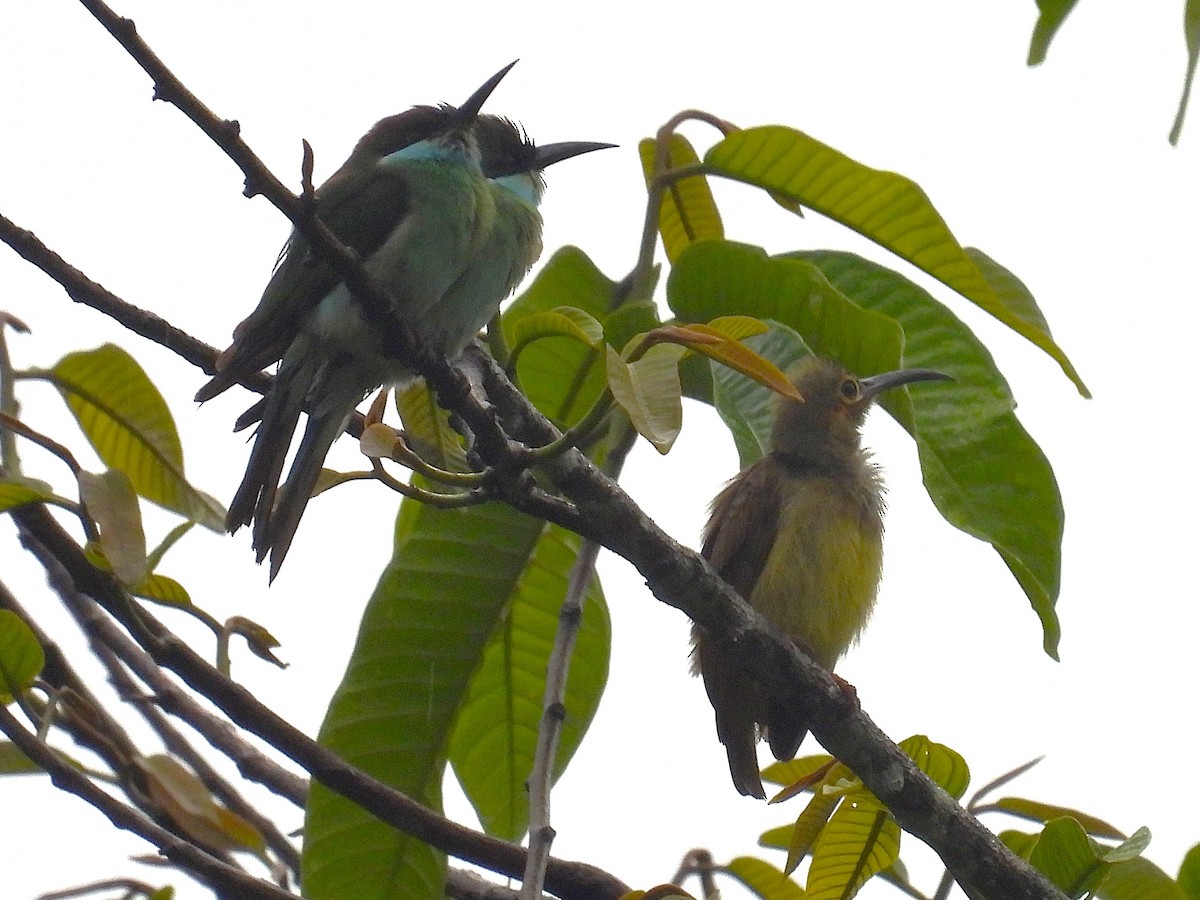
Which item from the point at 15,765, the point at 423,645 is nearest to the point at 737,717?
the point at 423,645

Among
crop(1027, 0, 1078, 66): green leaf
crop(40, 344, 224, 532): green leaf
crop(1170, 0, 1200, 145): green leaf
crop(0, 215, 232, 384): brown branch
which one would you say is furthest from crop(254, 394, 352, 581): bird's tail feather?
crop(1170, 0, 1200, 145): green leaf

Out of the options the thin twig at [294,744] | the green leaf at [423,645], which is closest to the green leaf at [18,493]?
the thin twig at [294,744]

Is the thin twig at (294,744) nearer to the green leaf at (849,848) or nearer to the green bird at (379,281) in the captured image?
the green leaf at (849,848)

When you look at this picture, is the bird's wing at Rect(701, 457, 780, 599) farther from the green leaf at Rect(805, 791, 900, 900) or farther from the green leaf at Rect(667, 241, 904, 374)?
the green leaf at Rect(805, 791, 900, 900)

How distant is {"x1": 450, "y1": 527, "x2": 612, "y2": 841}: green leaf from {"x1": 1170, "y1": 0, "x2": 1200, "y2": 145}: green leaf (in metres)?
2.39

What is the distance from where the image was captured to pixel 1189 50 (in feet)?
4.18

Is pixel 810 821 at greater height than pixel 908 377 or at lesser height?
lesser

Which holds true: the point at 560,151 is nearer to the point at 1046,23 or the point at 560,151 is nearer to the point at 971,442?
the point at 971,442

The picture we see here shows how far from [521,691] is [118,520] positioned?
1.34 metres

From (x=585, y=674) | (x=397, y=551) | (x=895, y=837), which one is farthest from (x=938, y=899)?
(x=397, y=551)

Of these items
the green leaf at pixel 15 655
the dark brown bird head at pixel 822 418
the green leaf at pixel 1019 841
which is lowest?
the green leaf at pixel 15 655

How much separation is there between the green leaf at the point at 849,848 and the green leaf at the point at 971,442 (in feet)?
1.58

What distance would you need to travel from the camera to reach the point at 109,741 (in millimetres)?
2672

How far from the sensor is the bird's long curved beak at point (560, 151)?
16.8ft
